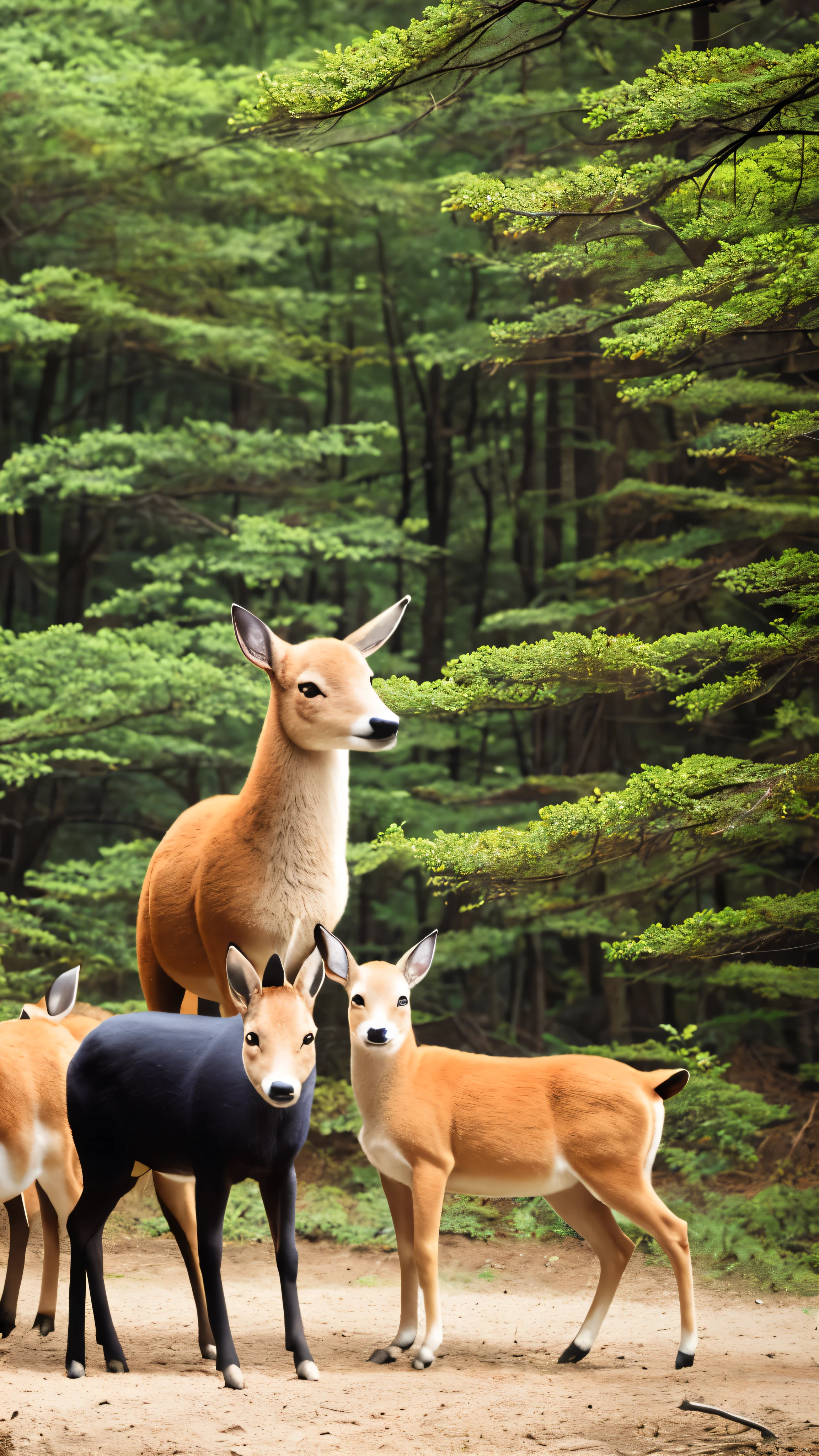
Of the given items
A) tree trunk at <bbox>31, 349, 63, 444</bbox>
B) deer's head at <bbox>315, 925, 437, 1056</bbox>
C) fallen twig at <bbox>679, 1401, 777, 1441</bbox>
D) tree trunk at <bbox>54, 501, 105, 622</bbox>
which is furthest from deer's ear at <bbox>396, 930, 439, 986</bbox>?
tree trunk at <bbox>31, 349, 63, 444</bbox>

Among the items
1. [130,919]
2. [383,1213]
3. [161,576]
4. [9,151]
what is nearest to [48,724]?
[130,919]

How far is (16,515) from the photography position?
12.9 meters

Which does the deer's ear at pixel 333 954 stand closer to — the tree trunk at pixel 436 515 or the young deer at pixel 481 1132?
the young deer at pixel 481 1132

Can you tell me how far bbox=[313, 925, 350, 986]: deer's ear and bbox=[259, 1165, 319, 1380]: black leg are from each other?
681 mm

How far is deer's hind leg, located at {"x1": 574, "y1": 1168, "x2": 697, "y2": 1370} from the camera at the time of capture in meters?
4.33

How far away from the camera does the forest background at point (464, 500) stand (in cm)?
530

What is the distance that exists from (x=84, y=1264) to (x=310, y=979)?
1273 millimetres

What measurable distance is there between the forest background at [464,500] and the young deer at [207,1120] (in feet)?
4.85

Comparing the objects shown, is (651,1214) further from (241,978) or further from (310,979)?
(241,978)

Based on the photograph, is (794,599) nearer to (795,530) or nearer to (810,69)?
(810,69)

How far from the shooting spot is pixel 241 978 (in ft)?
13.6

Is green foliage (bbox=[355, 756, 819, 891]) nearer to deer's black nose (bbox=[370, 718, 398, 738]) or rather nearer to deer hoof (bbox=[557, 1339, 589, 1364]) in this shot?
deer's black nose (bbox=[370, 718, 398, 738])

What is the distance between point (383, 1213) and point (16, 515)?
8480 mm

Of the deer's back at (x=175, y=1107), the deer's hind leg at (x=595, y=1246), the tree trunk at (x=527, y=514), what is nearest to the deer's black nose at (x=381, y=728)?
the deer's back at (x=175, y=1107)
